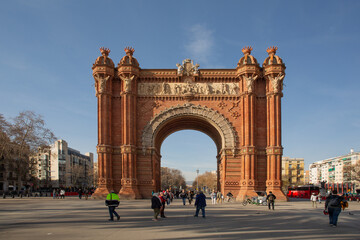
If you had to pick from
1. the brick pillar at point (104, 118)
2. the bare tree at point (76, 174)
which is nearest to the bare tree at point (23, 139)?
the brick pillar at point (104, 118)

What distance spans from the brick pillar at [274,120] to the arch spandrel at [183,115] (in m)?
4.23

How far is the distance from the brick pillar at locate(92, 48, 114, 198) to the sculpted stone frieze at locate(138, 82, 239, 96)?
3611 millimetres

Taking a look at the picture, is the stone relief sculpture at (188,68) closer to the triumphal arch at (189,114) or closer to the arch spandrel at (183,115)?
the triumphal arch at (189,114)

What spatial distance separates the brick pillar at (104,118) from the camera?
121 feet

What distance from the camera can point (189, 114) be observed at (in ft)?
127

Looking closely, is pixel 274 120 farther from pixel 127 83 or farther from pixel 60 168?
pixel 60 168

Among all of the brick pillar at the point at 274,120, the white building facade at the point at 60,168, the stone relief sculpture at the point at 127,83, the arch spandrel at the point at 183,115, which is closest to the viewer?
the brick pillar at the point at 274,120

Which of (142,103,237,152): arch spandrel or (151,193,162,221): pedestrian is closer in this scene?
(151,193,162,221): pedestrian

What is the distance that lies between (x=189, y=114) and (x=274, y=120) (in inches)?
348

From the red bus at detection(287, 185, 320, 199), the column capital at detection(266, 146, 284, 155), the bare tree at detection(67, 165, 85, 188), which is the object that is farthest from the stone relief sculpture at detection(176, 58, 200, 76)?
the bare tree at detection(67, 165, 85, 188)

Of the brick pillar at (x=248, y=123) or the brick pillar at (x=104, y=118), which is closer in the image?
the brick pillar at (x=248, y=123)

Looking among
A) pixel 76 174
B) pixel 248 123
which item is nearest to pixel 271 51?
pixel 248 123

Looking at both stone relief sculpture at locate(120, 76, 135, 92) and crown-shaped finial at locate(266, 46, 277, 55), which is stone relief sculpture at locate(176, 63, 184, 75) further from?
crown-shaped finial at locate(266, 46, 277, 55)

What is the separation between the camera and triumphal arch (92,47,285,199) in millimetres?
37188
